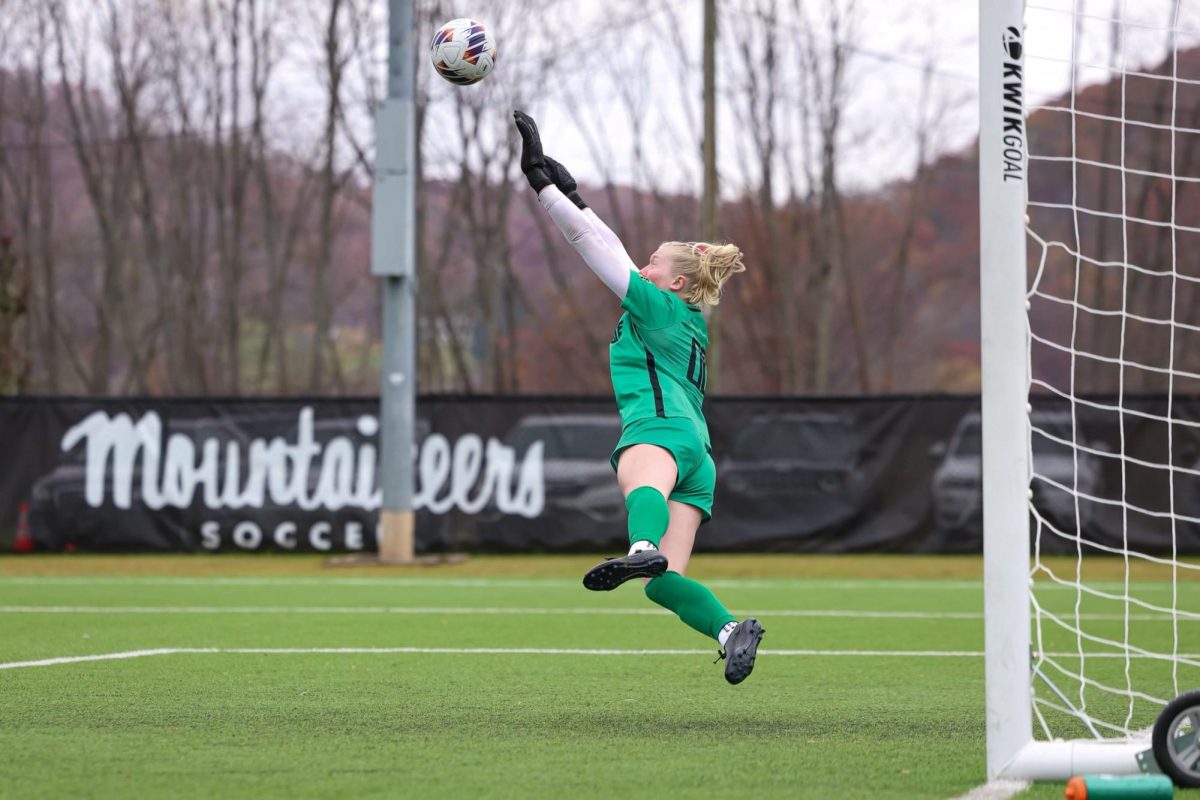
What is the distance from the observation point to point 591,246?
18.6 ft

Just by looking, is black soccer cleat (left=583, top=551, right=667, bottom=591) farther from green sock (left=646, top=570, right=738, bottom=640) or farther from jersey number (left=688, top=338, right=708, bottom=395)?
jersey number (left=688, top=338, right=708, bottom=395)

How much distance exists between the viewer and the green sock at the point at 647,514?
17.9ft

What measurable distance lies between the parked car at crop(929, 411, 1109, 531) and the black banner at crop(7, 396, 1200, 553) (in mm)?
24

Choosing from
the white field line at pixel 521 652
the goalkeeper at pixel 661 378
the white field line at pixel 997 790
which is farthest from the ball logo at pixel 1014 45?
the white field line at pixel 521 652

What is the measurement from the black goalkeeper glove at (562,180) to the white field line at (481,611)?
5440 millimetres

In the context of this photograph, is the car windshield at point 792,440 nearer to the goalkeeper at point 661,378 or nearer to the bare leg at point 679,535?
the goalkeeper at point 661,378

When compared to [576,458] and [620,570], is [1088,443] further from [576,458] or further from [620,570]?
[620,570]

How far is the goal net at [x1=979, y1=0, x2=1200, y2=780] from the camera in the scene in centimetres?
431

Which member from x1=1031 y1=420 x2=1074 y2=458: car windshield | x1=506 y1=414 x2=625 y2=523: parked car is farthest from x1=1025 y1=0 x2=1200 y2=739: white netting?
x1=506 y1=414 x2=625 y2=523: parked car

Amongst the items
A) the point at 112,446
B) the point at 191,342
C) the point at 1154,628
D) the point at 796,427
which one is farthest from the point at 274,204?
the point at 1154,628

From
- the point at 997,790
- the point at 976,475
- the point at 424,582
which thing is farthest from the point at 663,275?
the point at 976,475

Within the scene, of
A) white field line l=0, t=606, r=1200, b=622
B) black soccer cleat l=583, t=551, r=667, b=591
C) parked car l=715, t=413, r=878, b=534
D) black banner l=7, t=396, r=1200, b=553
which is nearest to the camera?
black soccer cleat l=583, t=551, r=667, b=591

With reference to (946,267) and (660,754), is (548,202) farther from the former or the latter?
(946,267)

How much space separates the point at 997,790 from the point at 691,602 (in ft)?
5.70
